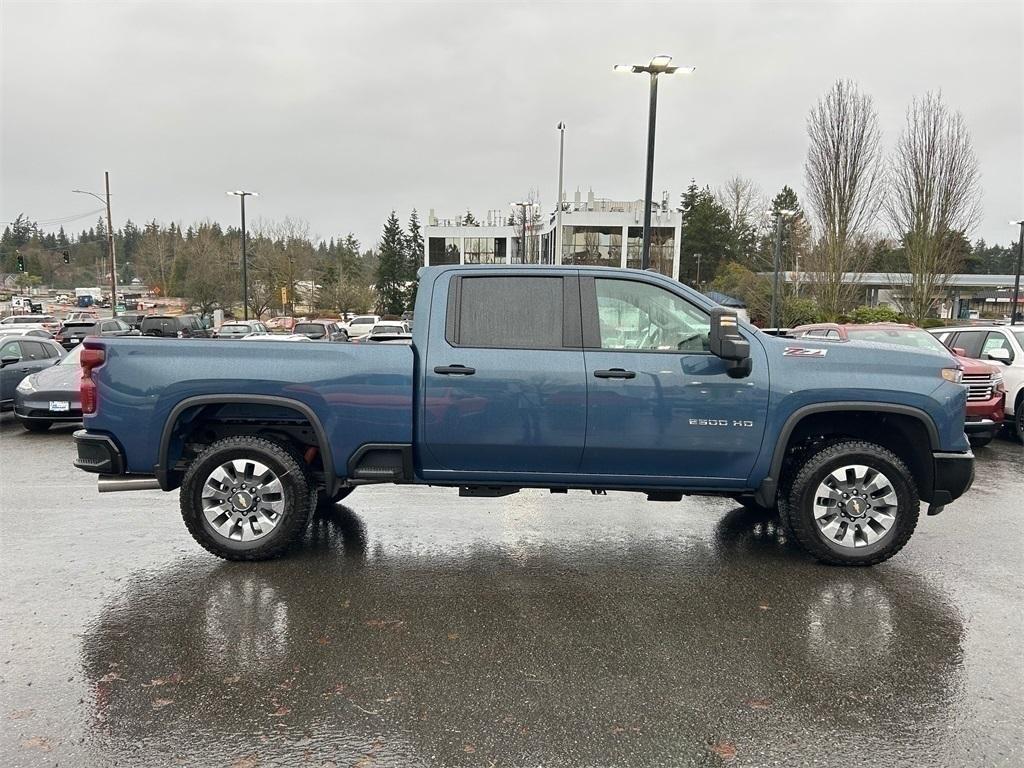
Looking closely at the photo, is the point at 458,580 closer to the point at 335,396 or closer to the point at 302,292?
the point at 335,396

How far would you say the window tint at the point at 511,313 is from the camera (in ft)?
16.0

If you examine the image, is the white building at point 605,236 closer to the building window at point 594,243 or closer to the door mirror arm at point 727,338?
the building window at point 594,243

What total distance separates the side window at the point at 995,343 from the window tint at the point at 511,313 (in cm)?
907

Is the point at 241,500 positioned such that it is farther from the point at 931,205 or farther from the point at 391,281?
the point at 391,281

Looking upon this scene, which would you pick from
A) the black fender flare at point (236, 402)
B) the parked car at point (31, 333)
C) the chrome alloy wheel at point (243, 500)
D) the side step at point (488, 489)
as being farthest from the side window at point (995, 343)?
the parked car at point (31, 333)

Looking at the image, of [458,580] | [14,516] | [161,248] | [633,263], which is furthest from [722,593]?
[161,248]

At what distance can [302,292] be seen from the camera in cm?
6219

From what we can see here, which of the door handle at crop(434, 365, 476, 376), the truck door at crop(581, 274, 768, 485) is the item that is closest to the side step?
the truck door at crop(581, 274, 768, 485)

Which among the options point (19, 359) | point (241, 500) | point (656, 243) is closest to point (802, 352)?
point (241, 500)

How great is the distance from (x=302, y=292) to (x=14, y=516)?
5871 cm

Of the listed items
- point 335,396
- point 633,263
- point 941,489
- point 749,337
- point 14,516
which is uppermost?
point 633,263

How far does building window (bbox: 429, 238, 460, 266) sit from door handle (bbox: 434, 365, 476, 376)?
62886mm

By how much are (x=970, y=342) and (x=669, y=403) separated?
30.6ft

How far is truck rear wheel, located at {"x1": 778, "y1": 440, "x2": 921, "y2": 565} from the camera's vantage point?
4.80 metres
